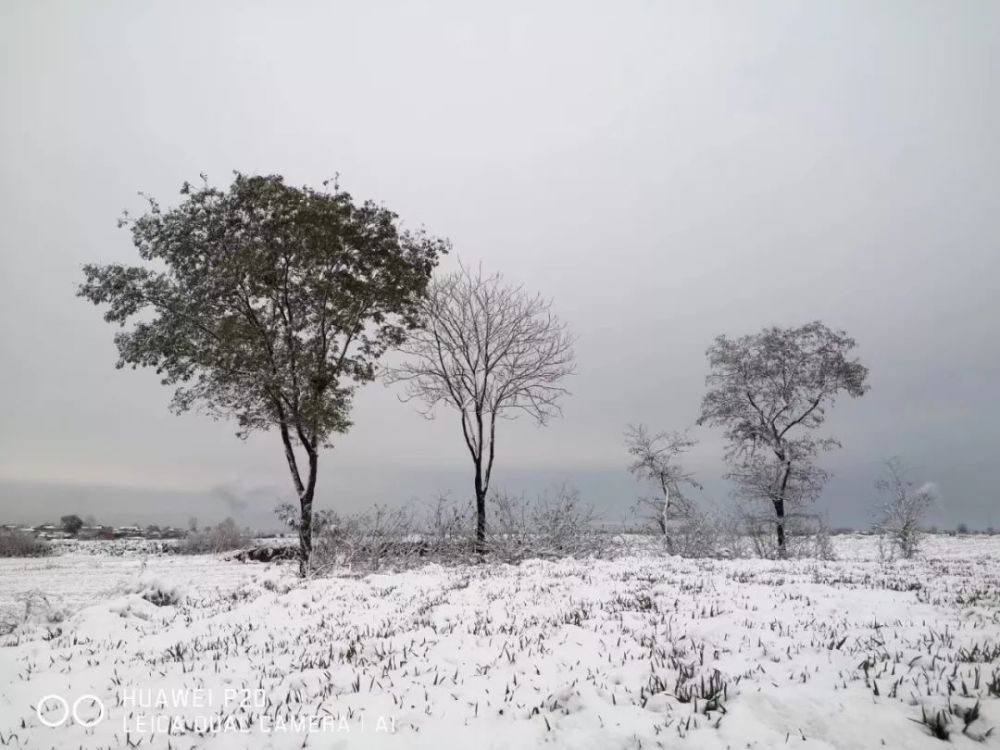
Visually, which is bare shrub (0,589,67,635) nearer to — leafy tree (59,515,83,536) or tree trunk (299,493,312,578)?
tree trunk (299,493,312,578)

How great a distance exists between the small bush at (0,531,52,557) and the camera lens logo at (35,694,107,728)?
115 feet

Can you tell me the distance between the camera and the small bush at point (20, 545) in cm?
3269

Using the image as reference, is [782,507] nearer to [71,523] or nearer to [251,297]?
[251,297]

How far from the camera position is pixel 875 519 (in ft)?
88.3

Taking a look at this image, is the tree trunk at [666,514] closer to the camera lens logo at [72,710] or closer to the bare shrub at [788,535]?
the bare shrub at [788,535]

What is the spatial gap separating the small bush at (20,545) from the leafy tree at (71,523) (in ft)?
51.7

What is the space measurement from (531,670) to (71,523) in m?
55.9

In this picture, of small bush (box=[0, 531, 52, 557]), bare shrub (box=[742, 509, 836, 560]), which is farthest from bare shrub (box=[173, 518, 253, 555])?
bare shrub (box=[742, 509, 836, 560])

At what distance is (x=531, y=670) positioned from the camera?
5.91 metres

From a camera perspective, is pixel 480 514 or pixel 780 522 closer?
pixel 480 514

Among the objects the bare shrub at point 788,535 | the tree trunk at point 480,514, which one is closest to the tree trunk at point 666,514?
the bare shrub at point 788,535

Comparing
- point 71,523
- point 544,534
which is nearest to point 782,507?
point 544,534

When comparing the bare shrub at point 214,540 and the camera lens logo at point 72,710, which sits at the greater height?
the camera lens logo at point 72,710

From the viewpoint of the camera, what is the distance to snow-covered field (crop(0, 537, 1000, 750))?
4.49 m
